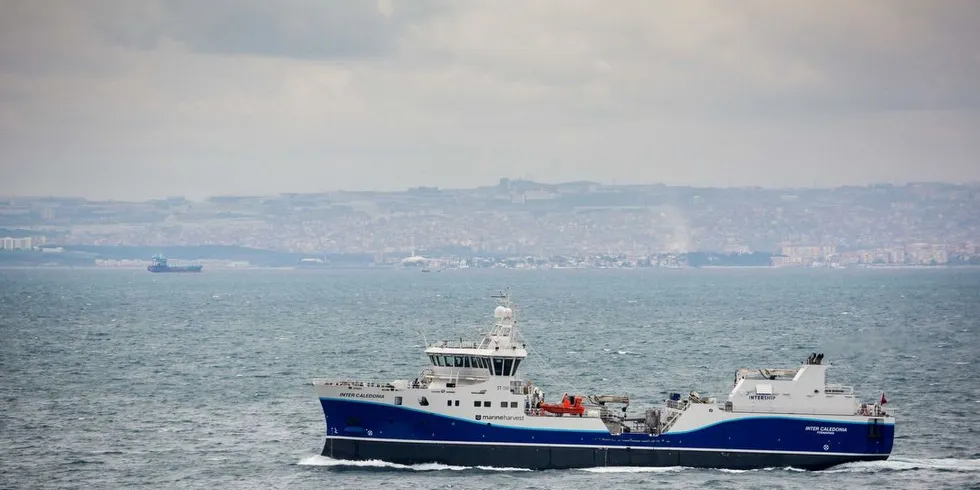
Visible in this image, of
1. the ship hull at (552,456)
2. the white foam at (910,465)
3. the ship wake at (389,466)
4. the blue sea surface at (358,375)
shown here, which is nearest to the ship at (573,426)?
the ship hull at (552,456)

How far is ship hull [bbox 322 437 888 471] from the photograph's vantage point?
177 feet

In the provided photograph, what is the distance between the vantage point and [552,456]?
53.9 m

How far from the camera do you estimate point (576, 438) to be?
2119 inches

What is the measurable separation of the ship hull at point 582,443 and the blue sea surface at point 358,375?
56cm

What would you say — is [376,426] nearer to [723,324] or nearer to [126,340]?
[126,340]

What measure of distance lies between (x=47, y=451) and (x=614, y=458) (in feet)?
79.6

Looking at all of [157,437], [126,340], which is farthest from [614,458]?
[126,340]

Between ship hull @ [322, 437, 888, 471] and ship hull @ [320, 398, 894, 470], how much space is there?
4 centimetres

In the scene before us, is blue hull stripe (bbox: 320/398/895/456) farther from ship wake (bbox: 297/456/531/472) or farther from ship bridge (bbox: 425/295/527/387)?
ship bridge (bbox: 425/295/527/387)

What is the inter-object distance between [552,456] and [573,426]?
1413 mm

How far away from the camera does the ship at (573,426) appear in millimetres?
53844

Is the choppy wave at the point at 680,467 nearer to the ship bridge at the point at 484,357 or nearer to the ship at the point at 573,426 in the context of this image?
the ship at the point at 573,426

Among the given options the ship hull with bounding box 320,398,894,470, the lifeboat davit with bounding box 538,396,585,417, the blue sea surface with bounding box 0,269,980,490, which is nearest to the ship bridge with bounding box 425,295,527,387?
the lifeboat davit with bounding box 538,396,585,417

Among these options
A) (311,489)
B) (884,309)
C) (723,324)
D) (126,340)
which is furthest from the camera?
(884,309)
